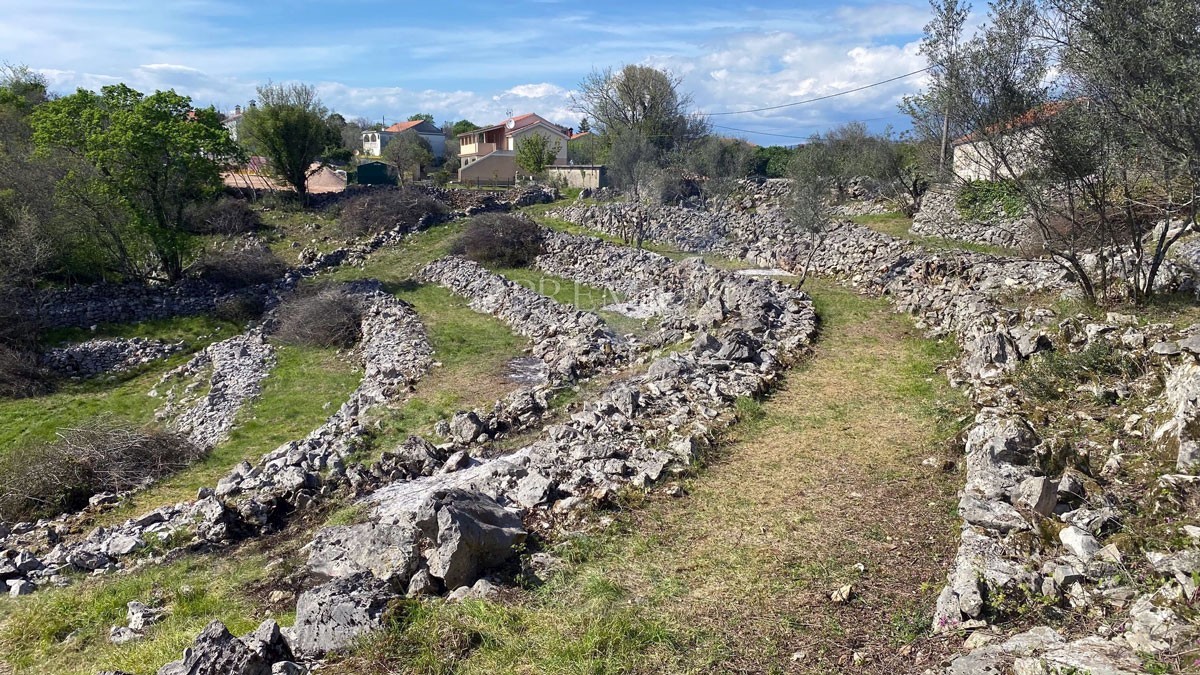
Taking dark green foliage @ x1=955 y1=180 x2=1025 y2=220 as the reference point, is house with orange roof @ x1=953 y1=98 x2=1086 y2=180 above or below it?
above

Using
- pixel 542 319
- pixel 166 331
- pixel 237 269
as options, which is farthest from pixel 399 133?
pixel 542 319

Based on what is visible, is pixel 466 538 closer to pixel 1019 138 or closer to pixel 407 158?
pixel 1019 138

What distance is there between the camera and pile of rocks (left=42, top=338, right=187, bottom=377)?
19.5m

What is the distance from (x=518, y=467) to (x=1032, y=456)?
18.5 feet

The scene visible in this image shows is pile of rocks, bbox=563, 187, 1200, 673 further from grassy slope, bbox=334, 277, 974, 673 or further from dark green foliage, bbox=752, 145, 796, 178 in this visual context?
dark green foliage, bbox=752, 145, 796, 178

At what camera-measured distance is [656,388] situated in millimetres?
11266

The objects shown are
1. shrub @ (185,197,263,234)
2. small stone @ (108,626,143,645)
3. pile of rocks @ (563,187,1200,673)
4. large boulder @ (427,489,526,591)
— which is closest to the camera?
pile of rocks @ (563,187,1200,673)

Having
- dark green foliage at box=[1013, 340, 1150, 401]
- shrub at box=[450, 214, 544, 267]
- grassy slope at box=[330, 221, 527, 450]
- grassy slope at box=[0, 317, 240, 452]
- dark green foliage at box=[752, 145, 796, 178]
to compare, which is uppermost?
dark green foliage at box=[752, 145, 796, 178]

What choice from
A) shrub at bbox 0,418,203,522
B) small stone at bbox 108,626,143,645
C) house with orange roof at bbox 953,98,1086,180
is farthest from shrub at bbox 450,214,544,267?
small stone at bbox 108,626,143,645

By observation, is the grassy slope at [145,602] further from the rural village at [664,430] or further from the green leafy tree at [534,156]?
the green leafy tree at [534,156]

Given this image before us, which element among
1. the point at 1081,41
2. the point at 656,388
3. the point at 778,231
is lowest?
the point at 656,388

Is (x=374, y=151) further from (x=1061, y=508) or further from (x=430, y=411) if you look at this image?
(x=1061, y=508)

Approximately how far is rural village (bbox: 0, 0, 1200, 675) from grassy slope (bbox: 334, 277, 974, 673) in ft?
0.12

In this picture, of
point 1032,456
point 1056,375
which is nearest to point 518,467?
point 1032,456
